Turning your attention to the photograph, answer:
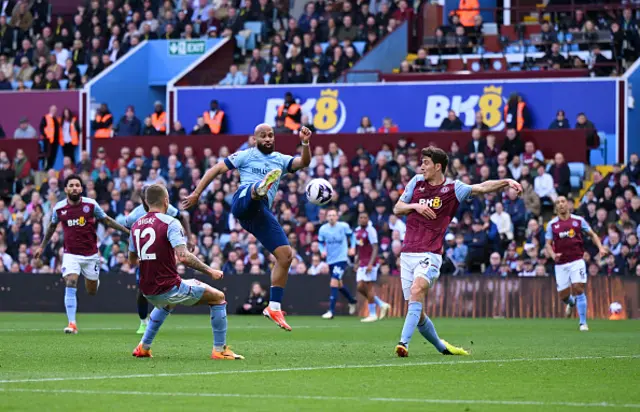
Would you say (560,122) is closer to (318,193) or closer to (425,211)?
(318,193)

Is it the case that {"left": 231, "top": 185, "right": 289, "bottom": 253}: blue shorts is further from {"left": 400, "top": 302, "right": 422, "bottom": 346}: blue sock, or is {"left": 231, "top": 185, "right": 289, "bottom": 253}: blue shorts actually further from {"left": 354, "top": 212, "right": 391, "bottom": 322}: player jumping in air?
{"left": 354, "top": 212, "right": 391, "bottom": 322}: player jumping in air

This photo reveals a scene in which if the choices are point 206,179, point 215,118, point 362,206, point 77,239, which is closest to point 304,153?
point 206,179

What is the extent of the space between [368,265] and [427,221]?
12.2 m

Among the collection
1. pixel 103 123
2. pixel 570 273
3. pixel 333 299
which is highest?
pixel 103 123

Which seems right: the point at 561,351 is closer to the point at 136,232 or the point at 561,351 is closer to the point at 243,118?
the point at 136,232

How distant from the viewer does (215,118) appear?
35.6m

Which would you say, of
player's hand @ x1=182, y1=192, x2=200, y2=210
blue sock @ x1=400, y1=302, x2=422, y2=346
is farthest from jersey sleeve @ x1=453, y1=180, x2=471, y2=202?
player's hand @ x1=182, y1=192, x2=200, y2=210

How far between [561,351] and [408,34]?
891 inches

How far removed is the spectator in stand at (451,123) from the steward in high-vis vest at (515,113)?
1.20 metres

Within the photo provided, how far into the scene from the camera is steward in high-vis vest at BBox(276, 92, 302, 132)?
111 feet

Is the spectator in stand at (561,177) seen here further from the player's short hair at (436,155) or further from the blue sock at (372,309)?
the player's short hair at (436,155)

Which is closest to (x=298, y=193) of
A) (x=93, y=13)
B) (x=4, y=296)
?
(x=4, y=296)

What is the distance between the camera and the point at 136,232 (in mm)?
12984

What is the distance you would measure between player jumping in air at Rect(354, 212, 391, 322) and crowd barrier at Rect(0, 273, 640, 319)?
165 cm
